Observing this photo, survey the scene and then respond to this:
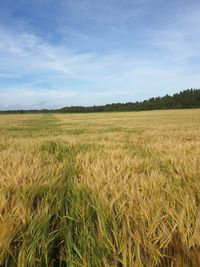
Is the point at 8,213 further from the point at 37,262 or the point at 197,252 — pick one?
the point at 197,252

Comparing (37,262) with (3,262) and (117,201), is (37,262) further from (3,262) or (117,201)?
(117,201)

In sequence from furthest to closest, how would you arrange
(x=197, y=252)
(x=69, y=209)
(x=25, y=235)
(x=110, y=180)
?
(x=110, y=180)
(x=69, y=209)
(x=25, y=235)
(x=197, y=252)

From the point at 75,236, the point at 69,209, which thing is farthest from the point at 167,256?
the point at 69,209

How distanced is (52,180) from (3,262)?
1132 millimetres

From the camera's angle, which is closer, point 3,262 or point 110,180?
point 3,262

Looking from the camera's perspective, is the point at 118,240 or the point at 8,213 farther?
the point at 8,213

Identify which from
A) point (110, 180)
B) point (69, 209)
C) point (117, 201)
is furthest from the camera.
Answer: point (110, 180)

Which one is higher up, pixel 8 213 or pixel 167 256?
pixel 8 213

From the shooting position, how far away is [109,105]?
468ft

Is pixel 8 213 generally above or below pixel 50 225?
above

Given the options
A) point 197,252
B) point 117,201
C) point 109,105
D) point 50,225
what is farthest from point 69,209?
point 109,105

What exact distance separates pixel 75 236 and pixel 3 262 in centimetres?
48

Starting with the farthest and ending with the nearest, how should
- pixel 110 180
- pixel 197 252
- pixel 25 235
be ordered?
pixel 110 180 → pixel 25 235 → pixel 197 252

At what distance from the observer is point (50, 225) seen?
1653 millimetres
